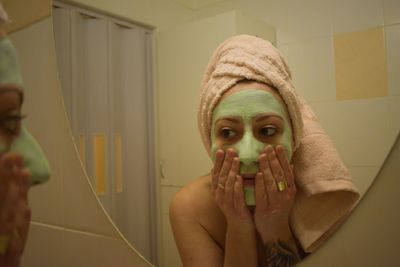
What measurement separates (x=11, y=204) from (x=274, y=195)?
0.31 metres

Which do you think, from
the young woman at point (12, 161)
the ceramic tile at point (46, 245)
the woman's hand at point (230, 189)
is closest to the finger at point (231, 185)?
the woman's hand at point (230, 189)

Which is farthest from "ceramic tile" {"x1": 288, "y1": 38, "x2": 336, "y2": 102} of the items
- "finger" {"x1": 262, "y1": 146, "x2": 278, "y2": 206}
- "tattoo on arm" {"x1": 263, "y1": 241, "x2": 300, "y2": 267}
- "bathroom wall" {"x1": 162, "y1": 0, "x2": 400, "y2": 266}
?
"tattoo on arm" {"x1": 263, "y1": 241, "x2": 300, "y2": 267}

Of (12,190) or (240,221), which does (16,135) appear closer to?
(12,190)

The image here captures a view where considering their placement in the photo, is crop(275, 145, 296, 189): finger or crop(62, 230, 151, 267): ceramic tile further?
crop(62, 230, 151, 267): ceramic tile

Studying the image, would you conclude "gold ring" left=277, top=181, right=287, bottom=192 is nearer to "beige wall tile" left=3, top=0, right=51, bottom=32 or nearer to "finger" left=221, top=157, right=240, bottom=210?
"finger" left=221, top=157, right=240, bottom=210

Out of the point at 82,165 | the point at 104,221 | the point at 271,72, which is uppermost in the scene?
the point at 271,72

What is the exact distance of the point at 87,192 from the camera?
2.03 ft

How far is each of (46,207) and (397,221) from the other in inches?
22.5

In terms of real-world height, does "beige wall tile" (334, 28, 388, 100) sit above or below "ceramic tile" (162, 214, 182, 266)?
above

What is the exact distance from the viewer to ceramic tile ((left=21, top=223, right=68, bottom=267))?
2.00 ft

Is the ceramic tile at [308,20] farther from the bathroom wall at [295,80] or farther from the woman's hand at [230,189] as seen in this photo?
the woman's hand at [230,189]

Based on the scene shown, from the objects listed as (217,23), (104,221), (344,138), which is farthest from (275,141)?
(104,221)

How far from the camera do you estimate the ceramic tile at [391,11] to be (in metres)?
0.40

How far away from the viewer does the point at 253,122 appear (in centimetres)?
42
